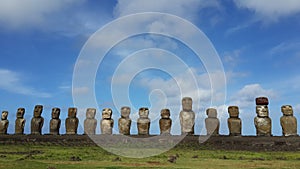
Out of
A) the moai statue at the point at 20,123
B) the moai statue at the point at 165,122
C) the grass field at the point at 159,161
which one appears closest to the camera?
the grass field at the point at 159,161

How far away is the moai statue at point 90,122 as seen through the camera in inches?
1066

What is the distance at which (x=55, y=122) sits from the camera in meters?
27.6

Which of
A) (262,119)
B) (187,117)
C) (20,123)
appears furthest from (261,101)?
(20,123)

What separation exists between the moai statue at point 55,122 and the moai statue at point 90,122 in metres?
1.95

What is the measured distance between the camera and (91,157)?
57.9 feet

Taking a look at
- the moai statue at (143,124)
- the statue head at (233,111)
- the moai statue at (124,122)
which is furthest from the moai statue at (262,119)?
the moai statue at (124,122)

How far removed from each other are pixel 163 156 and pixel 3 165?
7.29m

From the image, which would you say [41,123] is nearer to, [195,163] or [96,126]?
[96,126]

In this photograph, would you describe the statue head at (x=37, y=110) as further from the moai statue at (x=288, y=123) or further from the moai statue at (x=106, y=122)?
the moai statue at (x=288, y=123)

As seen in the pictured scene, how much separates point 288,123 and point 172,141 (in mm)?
7147

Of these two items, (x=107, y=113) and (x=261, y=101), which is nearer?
(x=261, y=101)

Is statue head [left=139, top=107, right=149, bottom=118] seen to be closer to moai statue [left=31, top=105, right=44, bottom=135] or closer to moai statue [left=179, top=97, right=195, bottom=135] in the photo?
moai statue [left=179, top=97, right=195, bottom=135]

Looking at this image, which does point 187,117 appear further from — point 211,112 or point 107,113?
point 107,113

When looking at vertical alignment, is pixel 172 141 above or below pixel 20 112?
below
